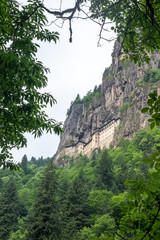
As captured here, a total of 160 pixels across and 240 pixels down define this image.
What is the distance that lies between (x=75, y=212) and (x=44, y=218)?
558 cm

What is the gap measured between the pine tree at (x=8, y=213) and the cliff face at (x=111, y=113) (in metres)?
59.6

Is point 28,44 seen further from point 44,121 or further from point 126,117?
point 126,117

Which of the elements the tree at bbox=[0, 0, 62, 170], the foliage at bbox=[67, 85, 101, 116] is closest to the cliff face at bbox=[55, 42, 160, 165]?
the foliage at bbox=[67, 85, 101, 116]

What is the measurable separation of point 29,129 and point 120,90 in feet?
370

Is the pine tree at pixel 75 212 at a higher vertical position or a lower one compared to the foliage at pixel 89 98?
lower

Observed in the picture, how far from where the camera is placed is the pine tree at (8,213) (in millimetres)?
33528

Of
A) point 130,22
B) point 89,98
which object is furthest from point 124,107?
point 130,22

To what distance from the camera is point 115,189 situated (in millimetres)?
45125

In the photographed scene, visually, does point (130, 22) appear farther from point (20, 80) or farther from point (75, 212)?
point (75, 212)

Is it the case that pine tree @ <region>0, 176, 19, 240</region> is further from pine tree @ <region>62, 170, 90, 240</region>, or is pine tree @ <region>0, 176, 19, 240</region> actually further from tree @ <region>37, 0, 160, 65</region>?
tree @ <region>37, 0, 160, 65</region>

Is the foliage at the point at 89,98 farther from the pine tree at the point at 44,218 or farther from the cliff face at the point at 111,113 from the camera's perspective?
the pine tree at the point at 44,218

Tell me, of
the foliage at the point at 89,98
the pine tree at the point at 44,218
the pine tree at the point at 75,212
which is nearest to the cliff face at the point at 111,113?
the foliage at the point at 89,98

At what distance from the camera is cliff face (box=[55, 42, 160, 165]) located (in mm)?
97375

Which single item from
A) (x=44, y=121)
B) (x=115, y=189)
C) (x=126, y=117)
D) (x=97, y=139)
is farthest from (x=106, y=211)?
(x=97, y=139)
